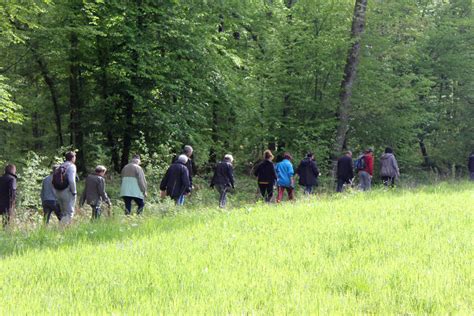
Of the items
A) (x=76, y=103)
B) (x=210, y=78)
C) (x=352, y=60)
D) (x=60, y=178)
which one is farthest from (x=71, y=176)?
(x=352, y=60)

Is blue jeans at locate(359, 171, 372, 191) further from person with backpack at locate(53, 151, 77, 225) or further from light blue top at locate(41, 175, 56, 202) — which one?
light blue top at locate(41, 175, 56, 202)

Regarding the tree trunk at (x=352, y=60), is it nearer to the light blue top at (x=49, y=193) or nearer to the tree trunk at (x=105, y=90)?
the tree trunk at (x=105, y=90)

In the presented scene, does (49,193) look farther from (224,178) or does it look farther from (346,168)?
(346,168)

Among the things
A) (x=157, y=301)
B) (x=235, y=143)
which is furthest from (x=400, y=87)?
(x=157, y=301)

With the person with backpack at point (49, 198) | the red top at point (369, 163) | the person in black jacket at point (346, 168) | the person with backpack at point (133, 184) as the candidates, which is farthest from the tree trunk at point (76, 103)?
the red top at point (369, 163)

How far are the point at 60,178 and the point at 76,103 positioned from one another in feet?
37.0

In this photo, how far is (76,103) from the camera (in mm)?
21891

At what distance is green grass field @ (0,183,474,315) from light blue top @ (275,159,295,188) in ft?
19.6

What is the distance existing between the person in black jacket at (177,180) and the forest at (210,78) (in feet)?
17.3

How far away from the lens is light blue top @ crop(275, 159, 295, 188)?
15633 mm

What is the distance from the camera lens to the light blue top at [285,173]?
1563 centimetres

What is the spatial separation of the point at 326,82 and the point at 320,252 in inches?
630

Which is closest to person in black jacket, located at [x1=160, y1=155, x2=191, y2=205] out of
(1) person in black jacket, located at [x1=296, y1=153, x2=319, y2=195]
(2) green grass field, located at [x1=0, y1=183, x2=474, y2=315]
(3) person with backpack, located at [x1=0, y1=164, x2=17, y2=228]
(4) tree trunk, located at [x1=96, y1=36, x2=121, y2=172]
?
(2) green grass field, located at [x1=0, y1=183, x2=474, y2=315]

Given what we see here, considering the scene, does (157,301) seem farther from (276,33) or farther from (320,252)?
(276,33)
